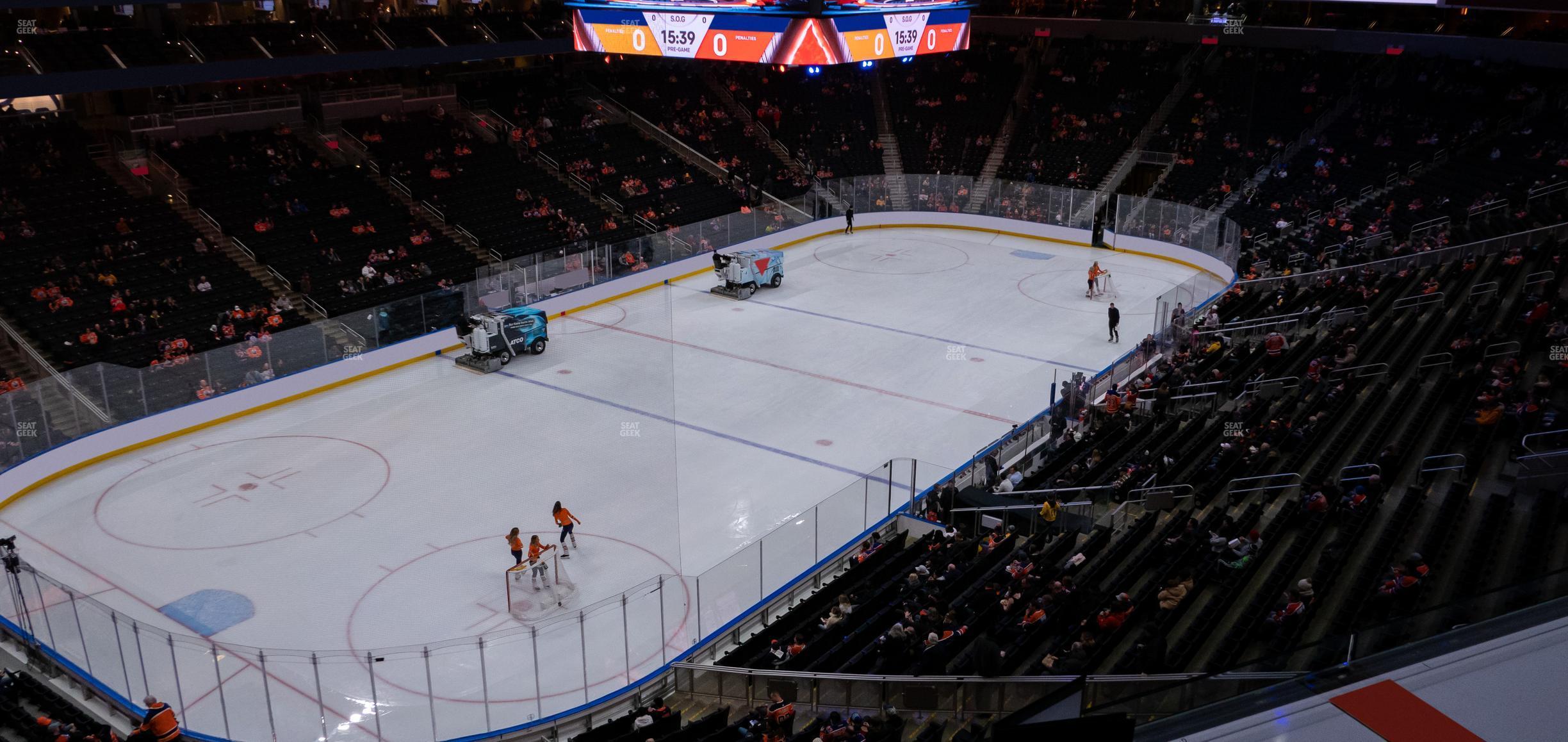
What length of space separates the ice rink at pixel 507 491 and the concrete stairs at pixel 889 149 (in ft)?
35.2

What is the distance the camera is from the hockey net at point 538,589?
14672 mm

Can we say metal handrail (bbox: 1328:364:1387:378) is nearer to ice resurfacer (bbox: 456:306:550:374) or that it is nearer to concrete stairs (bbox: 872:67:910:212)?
ice resurfacer (bbox: 456:306:550:374)

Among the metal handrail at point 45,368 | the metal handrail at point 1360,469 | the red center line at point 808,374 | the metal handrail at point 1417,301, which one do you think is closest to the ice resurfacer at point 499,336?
the red center line at point 808,374

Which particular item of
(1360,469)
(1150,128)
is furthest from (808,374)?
(1150,128)

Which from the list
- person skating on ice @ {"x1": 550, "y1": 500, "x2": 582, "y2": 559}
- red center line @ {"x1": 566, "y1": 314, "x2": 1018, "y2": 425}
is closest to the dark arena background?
red center line @ {"x1": 566, "y1": 314, "x2": 1018, "y2": 425}

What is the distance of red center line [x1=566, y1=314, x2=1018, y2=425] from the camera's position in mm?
21966

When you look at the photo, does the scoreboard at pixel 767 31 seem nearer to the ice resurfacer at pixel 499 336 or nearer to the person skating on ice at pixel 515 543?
the ice resurfacer at pixel 499 336

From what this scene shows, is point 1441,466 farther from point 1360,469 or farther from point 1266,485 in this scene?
point 1266,485

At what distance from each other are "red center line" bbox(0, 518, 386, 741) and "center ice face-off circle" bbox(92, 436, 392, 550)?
0.81 m

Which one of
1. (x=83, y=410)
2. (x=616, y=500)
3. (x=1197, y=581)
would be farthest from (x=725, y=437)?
Answer: (x=83, y=410)

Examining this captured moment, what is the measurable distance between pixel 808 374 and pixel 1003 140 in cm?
2272

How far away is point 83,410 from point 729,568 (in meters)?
13.0

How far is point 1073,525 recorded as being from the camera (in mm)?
15695

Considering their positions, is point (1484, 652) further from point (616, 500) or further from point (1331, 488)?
point (616, 500)
